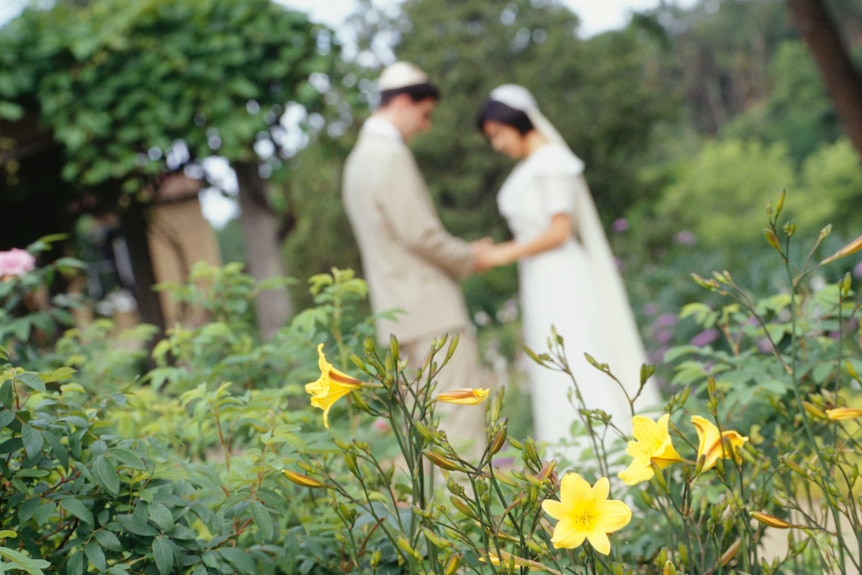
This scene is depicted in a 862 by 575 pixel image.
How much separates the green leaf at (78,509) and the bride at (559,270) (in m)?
3.03

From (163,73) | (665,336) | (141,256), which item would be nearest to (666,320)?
(665,336)

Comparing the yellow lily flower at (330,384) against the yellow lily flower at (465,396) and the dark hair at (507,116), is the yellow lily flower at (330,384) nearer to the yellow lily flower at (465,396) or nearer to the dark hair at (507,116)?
the yellow lily flower at (465,396)

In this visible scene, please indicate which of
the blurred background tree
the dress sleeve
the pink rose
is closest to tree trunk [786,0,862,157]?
the blurred background tree

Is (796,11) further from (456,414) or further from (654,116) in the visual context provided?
(654,116)

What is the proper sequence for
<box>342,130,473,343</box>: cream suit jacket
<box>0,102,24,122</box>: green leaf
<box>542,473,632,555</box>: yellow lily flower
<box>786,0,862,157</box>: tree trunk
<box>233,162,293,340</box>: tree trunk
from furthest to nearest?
<box>786,0,862,157</box>: tree trunk, <box>233,162,293,340</box>: tree trunk, <box>0,102,24,122</box>: green leaf, <box>342,130,473,343</box>: cream suit jacket, <box>542,473,632,555</box>: yellow lily flower

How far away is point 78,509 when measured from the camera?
1267 mm

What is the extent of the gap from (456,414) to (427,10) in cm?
1891

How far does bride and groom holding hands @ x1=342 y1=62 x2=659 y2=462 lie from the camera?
397 cm

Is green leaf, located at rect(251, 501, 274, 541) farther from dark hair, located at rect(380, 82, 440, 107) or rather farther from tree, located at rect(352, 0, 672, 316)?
tree, located at rect(352, 0, 672, 316)

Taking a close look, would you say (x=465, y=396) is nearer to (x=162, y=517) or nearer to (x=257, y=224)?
(x=162, y=517)

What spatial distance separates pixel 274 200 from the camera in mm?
7051

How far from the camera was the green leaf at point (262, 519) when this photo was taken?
4.15 feet

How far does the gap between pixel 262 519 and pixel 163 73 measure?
5.15 metres

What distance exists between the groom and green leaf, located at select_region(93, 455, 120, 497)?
2.64 m
